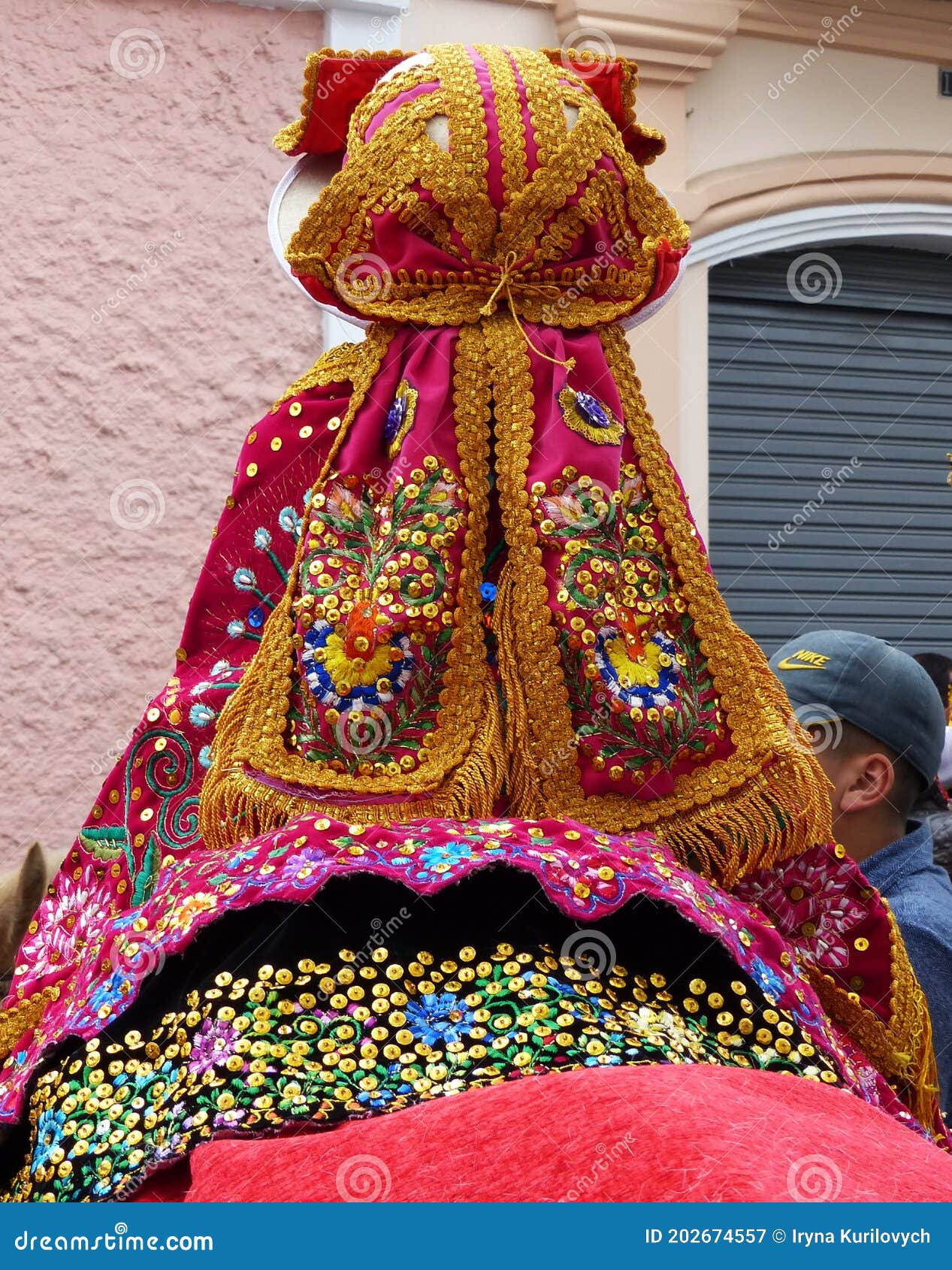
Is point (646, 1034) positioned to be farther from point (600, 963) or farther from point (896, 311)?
point (896, 311)

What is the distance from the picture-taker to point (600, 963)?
1.93m

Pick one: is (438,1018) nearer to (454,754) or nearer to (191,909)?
(191,909)

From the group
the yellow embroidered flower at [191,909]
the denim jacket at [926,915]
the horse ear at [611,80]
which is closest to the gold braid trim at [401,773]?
the yellow embroidered flower at [191,909]

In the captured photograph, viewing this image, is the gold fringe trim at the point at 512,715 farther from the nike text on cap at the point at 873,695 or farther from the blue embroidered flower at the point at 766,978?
the nike text on cap at the point at 873,695

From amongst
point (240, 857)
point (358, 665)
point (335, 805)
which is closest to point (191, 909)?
point (240, 857)

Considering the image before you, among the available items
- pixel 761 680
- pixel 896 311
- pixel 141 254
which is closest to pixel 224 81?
pixel 141 254

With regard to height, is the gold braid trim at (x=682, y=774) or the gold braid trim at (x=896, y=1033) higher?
the gold braid trim at (x=682, y=774)

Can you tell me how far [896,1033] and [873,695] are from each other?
112cm

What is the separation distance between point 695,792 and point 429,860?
51 cm

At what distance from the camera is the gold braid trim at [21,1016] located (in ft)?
7.70

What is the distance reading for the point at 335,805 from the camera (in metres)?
2.18

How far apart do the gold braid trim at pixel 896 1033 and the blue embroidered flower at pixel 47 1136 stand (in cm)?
114

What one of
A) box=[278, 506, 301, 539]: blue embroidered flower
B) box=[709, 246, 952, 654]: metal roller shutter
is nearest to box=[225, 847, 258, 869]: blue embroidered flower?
box=[278, 506, 301, 539]: blue embroidered flower

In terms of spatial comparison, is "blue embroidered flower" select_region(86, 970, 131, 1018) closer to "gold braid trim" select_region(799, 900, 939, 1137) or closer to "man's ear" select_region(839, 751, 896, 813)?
"gold braid trim" select_region(799, 900, 939, 1137)
